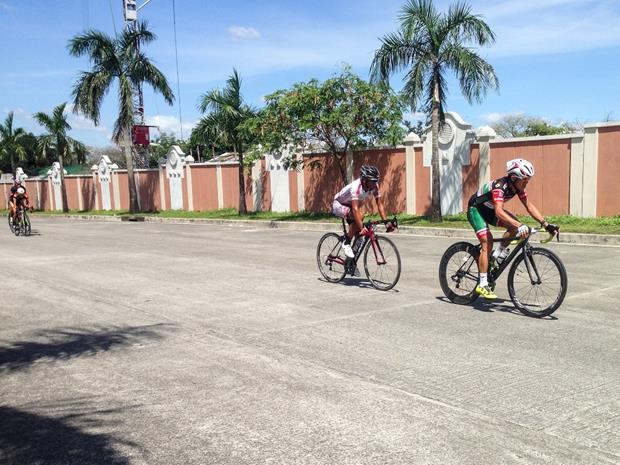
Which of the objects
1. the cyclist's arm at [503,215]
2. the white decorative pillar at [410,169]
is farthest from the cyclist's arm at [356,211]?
the white decorative pillar at [410,169]

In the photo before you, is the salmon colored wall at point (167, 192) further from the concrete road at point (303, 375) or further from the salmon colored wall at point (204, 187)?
the concrete road at point (303, 375)

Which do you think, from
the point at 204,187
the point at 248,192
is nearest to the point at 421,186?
the point at 248,192

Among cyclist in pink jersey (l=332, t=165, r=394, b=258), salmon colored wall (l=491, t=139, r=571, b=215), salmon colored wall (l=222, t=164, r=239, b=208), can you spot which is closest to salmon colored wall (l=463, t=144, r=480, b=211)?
salmon colored wall (l=491, t=139, r=571, b=215)

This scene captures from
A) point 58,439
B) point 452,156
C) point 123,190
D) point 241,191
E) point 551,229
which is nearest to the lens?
point 58,439

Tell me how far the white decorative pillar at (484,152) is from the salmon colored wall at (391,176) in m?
3.43

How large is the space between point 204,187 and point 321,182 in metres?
9.30

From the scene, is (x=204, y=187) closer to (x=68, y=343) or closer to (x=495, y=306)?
(x=495, y=306)

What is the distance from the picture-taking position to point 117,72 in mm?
34000

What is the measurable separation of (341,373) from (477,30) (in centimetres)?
1617

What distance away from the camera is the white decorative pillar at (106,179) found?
138ft

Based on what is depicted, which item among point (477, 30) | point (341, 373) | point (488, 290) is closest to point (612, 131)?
point (477, 30)

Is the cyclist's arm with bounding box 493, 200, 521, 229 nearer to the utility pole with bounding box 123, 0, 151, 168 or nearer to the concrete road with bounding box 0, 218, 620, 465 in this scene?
the concrete road with bounding box 0, 218, 620, 465

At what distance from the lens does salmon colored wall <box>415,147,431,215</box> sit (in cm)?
2252

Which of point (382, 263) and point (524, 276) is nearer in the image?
point (524, 276)
